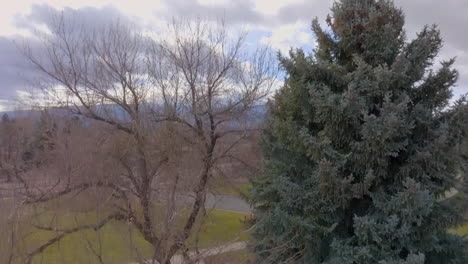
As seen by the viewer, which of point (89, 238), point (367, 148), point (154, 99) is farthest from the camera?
point (154, 99)

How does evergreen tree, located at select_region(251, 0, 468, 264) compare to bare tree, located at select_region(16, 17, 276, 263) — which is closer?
evergreen tree, located at select_region(251, 0, 468, 264)

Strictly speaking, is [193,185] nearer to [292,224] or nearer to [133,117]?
[292,224]

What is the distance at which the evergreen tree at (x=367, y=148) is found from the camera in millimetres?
5273

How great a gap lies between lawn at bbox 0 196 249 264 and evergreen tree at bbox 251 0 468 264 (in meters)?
1.16

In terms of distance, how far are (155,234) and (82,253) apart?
1623 millimetres

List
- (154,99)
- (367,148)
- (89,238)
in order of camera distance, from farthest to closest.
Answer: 1. (154,99)
2. (89,238)
3. (367,148)

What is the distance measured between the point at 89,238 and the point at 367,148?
13.4ft

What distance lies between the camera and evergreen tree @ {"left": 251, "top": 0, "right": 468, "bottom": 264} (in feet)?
17.3

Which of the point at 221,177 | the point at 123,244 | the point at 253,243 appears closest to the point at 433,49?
the point at 253,243

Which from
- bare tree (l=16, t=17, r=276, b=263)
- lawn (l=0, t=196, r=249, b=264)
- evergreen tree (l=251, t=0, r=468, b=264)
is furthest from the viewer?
bare tree (l=16, t=17, r=276, b=263)

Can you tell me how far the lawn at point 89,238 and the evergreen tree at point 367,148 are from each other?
1.16 meters

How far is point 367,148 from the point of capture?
5.29m

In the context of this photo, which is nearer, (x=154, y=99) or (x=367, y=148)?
(x=367, y=148)

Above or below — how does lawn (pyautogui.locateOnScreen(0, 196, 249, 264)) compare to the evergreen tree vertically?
below
